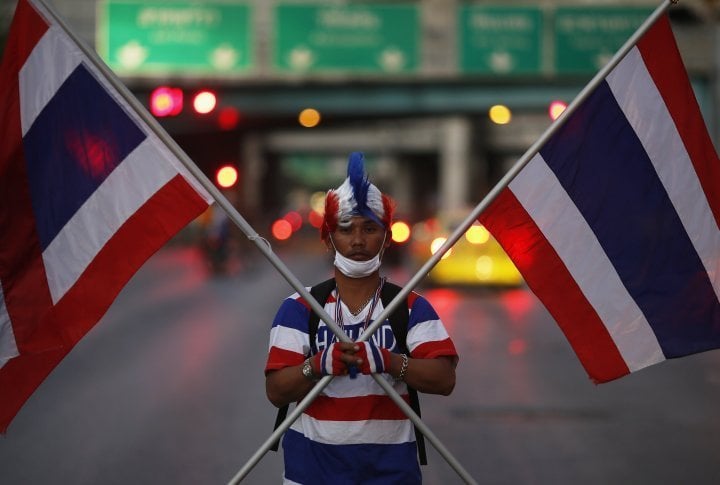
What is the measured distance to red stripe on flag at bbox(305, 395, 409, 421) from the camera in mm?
3967

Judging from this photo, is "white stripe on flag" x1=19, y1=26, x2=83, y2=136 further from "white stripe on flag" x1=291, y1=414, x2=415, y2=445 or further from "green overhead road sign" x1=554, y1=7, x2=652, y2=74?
"green overhead road sign" x1=554, y1=7, x2=652, y2=74

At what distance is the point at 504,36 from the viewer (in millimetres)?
A: 30406

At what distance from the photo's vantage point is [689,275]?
4.69 m

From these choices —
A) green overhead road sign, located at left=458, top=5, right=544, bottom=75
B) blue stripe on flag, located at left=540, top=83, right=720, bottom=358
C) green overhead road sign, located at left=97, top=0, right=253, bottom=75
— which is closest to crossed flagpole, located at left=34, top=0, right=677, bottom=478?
blue stripe on flag, located at left=540, top=83, right=720, bottom=358

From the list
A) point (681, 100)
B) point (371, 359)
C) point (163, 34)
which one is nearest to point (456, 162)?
point (163, 34)

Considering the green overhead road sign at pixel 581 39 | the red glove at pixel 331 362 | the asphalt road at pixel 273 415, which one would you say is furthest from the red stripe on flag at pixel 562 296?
the green overhead road sign at pixel 581 39

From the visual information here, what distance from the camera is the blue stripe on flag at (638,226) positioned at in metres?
4.61

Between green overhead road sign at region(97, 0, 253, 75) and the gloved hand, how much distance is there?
2668cm

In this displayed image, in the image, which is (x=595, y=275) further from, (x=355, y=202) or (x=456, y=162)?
(x=456, y=162)

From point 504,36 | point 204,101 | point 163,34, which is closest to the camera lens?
point 204,101

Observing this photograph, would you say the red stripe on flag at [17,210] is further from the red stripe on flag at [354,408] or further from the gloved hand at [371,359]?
the gloved hand at [371,359]

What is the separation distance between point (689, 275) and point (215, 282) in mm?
20927

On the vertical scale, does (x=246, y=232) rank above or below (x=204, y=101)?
below

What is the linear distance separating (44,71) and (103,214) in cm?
61
